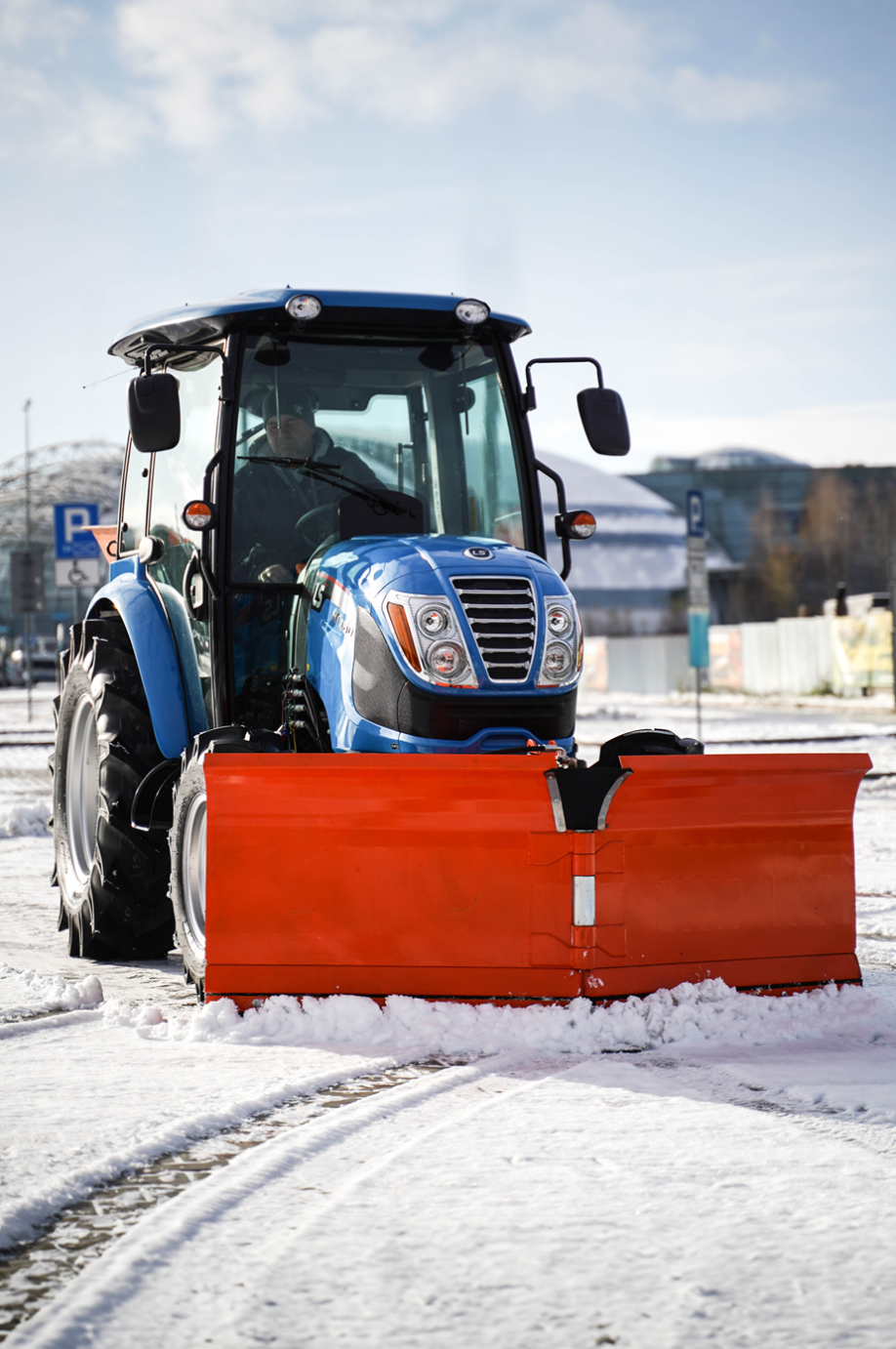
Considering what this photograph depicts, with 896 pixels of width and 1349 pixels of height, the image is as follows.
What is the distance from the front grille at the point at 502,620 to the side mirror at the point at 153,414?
124cm

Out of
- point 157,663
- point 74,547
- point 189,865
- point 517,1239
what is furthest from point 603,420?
point 74,547

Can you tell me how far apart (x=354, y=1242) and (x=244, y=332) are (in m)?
3.95

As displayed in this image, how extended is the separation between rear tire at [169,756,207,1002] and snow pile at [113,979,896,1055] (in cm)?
54

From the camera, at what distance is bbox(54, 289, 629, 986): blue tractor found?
544cm

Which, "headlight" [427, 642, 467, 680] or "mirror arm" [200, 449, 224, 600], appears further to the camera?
"mirror arm" [200, 449, 224, 600]

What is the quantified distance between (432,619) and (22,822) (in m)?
7.40

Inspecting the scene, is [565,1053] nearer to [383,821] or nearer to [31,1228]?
[383,821]

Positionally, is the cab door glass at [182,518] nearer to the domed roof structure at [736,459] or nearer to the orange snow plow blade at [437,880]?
the orange snow plow blade at [437,880]

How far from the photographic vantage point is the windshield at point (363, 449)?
612 centimetres

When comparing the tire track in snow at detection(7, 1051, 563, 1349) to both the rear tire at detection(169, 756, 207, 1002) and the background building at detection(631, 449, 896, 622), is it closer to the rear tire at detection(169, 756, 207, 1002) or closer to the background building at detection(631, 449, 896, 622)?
the rear tire at detection(169, 756, 207, 1002)

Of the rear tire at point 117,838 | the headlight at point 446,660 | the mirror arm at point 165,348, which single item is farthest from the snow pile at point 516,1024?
the mirror arm at point 165,348

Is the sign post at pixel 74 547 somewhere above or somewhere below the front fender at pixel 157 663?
above

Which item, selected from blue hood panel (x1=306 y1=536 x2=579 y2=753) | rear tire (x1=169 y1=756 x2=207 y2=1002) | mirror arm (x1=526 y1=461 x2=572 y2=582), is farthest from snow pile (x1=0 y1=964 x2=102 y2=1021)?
mirror arm (x1=526 y1=461 x2=572 y2=582)

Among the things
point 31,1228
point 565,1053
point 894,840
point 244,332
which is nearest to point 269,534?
point 244,332
